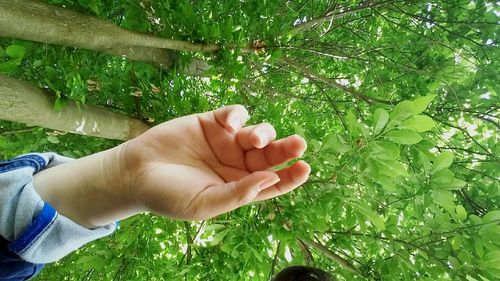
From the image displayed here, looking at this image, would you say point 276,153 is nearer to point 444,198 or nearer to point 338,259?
point 444,198

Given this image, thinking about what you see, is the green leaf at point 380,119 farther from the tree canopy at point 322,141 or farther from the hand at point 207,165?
the hand at point 207,165

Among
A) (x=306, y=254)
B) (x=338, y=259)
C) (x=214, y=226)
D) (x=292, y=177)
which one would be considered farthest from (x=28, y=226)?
(x=306, y=254)

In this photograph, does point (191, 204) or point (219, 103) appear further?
point (219, 103)

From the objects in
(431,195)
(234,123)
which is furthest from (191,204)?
(431,195)

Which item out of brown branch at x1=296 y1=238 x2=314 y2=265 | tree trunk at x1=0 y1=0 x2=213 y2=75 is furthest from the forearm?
brown branch at x1=296 y1=238 x2=314 y2=265

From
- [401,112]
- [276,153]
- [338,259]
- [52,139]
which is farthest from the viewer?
[52,139]

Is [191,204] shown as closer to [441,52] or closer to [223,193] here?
[223,193]

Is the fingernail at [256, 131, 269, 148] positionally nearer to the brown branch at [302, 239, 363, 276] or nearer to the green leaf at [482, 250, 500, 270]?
the green leaf at [482, 250, 500, 270]
